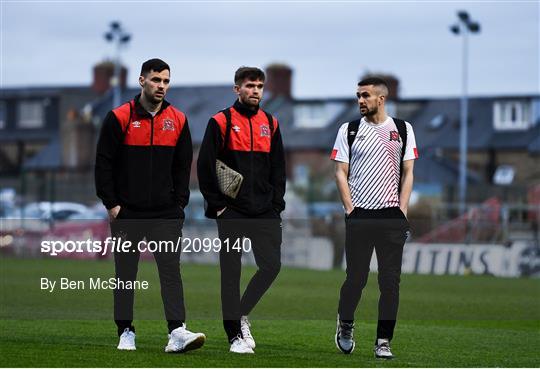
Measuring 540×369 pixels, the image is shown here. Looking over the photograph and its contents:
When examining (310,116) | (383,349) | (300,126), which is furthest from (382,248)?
(310,116)

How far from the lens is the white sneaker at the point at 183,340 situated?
36.0ft

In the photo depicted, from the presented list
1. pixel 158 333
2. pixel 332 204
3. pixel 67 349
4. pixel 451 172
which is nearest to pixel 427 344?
pixel 158 333

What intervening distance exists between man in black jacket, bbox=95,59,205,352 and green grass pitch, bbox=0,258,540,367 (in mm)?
400

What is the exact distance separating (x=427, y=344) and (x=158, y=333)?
2.57 metres

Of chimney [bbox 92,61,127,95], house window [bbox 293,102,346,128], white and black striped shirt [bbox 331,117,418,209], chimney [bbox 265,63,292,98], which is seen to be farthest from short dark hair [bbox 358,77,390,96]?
chimney [bbox 92,61,127,95]

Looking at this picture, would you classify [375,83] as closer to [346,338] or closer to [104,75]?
[346,338]

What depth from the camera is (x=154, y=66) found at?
1100 centimetres

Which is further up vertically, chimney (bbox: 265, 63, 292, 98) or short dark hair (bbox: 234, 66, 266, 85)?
chimney (bbox: 265, 63, 292, 98)

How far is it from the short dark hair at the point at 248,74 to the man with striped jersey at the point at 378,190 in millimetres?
824

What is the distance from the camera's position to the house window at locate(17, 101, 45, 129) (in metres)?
91.8

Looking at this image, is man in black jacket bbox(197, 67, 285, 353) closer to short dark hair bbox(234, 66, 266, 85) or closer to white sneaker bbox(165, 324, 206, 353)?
short dark hair bbox(234, 66, 266, 85)

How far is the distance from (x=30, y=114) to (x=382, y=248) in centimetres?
8283

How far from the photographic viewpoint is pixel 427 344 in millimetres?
12867

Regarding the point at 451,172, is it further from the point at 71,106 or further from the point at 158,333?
the point at 158,333
